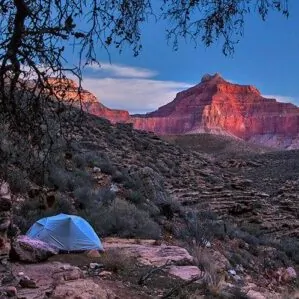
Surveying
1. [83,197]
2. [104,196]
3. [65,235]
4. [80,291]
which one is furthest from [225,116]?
[80,291]

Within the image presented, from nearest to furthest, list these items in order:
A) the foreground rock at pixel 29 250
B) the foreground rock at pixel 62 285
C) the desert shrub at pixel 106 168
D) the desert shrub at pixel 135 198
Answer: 1. the foreground rock at pixel 62 285
2. the foreground rock at pixel 29 250
3. the desert shrub at pixel 135 198
4. the desert shrub at pixel 106 168

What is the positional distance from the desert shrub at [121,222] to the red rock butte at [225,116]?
424ft

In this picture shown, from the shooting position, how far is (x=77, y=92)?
12.3 ft

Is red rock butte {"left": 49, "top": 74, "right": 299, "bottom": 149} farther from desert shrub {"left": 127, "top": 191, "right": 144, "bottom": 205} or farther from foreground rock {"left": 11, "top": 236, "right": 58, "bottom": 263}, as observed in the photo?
foreground rock {"left": 11, "top": 236, "right": 58, "bottom": 263}

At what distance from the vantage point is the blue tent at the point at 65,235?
8.91m

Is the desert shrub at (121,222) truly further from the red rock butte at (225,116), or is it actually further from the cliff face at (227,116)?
the cliff face at (227,116)

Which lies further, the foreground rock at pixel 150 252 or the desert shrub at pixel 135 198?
the desert shrub at pixel 135 198

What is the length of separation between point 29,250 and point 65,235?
119cm

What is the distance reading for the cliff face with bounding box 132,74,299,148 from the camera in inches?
5743

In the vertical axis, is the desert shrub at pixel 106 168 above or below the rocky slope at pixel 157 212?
above

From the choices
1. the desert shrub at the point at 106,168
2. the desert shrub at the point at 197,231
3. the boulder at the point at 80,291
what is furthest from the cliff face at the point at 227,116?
the boulder at the point at 80,291

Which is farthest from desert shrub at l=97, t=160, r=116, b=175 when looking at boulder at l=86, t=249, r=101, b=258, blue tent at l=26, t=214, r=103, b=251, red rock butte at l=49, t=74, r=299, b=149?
red rock butte at l=49, t=74, r=299, b=149

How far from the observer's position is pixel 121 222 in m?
11.8

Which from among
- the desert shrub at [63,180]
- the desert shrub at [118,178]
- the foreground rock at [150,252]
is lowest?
the foreground rock at [150,252]
